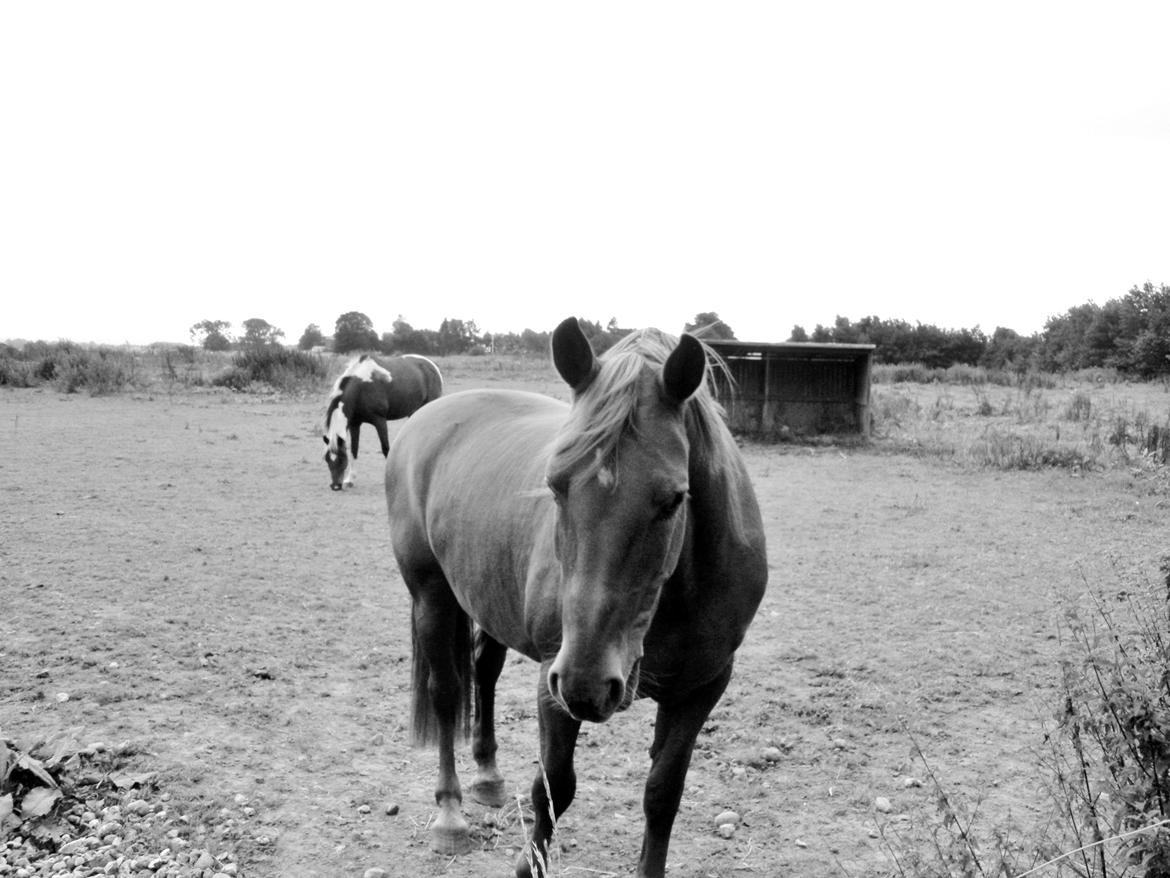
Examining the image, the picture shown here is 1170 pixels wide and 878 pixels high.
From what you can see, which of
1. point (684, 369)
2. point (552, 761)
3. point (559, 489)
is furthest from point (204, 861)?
point (684, 369)

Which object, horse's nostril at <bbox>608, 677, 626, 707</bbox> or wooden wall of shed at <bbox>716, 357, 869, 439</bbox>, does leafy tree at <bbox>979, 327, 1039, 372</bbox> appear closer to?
wooden wall of shed at <bbox>716, 357, 869, 439</bbox>

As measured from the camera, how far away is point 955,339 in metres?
56.5

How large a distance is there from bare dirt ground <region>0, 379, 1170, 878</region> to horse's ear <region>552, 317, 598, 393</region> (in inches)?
67.1

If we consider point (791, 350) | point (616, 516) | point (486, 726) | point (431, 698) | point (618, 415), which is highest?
point (791, 350)

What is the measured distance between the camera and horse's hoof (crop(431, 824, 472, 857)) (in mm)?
3250

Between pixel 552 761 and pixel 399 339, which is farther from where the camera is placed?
pixel 399 339

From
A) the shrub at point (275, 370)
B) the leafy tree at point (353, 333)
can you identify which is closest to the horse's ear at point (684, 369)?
the shrub at point (275, 370)

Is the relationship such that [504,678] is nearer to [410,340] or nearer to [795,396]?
[795,396]

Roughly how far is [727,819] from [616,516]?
1.94 metres

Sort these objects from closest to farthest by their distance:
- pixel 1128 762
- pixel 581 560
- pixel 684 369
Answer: pixel 581 560 → pixel 684 369 → pixel 1128 762

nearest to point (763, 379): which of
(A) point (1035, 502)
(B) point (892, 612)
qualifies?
(A) point (1035, 502)

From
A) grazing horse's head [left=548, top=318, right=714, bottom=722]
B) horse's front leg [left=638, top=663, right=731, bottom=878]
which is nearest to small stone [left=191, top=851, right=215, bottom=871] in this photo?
horse's front leg [left=638, top=663, right=731, bottom=878]

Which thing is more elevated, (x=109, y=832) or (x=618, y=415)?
(x=618, y=415)

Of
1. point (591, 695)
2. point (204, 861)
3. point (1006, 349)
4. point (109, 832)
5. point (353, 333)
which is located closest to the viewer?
point (591, 695)
